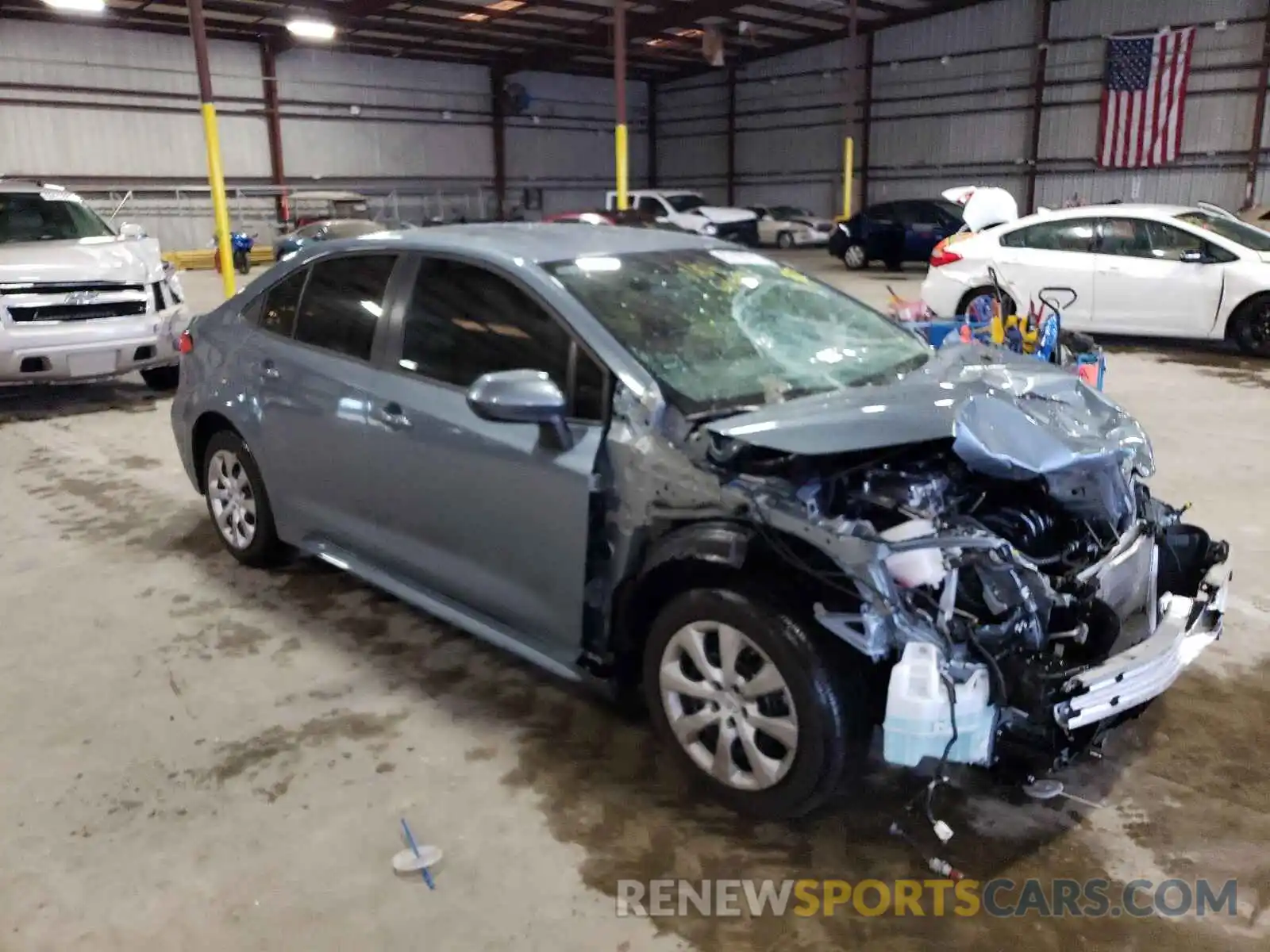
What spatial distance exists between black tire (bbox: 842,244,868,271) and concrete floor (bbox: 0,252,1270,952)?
51.2 feet

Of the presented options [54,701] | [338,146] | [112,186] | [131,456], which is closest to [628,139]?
[338,146]

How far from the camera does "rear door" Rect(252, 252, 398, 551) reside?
11.8 ft

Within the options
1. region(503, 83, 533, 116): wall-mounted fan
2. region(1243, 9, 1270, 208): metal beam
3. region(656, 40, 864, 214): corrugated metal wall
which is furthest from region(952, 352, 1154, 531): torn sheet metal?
region(503, 83, 533, 116): wall-mounted fan

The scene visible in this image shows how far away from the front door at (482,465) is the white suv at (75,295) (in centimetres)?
513

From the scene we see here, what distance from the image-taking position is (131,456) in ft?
21.7

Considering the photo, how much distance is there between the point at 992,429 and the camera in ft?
8.30

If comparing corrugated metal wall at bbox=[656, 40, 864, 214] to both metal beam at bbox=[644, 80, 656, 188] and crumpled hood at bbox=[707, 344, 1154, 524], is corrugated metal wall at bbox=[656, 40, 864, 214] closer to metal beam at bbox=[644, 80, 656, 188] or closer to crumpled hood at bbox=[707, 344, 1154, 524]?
metal beam at bbox=[644, 80, 656, 188]

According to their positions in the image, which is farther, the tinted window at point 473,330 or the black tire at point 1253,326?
the black tire at point 1253,326

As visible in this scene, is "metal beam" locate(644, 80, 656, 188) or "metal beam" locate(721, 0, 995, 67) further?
"metal beam" locate(644, 80, 656, 188)

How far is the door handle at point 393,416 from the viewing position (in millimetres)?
3350

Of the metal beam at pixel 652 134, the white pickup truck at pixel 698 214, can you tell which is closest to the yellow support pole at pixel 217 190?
the white pickup truck at pixel 698 214

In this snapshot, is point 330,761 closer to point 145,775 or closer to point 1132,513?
point 145,775

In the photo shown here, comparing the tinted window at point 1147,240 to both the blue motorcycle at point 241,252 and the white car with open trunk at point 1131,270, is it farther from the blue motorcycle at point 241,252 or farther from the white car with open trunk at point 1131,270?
the blue motorcycle at point 241,252

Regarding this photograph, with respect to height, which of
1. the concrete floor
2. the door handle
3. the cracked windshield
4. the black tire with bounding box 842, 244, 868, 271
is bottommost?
the concrete floor
